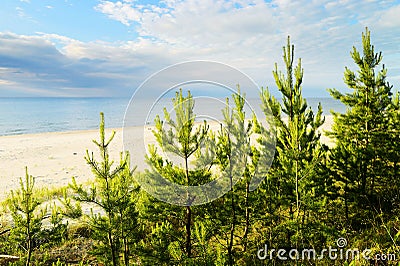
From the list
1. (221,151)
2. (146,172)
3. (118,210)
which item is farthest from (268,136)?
(118,210)

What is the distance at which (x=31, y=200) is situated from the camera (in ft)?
17.7

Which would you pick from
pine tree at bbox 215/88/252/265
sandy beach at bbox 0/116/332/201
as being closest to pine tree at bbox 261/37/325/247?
pine tree at bbox 215/88/252/265

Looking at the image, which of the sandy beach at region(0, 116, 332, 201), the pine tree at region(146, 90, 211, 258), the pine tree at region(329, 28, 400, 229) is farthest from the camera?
the sandy beach at region(0, 116, 332, 201)

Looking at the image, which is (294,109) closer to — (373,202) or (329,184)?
(329,184)

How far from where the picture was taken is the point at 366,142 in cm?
896

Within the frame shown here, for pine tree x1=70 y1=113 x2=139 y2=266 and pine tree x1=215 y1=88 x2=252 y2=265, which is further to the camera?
pine tree x1=215 y1=88 x2=252 y2=265

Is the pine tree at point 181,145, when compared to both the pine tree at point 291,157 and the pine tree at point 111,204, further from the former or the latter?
the pine tree at point 291,157

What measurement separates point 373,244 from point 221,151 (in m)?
3.94

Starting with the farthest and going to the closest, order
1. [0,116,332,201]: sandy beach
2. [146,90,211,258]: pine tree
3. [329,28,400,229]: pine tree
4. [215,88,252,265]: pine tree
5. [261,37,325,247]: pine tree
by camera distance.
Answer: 1. [0,116,332,201]: sandy beach
2. [329,28,400,229]: pine tree
3. [215,88,252,265]: pine tree
4. [146,90,211,258]: pine tree
5. [261,37,325,247]: pine tree

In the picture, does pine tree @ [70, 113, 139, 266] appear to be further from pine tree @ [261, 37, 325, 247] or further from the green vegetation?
pine tree @ [261, 37, 325, 247]

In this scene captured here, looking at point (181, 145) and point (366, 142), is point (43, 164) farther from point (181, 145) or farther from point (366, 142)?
point (366, 142)

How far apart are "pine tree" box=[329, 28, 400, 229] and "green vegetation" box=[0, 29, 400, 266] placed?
0.13 feet

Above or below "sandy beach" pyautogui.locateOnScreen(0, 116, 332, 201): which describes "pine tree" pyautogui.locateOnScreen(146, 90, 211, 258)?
above

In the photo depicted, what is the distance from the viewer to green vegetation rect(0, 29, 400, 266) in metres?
5.42
